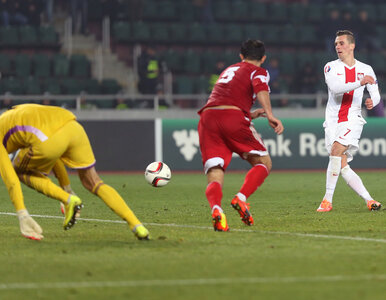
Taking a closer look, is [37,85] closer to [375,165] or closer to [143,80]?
[143,80]

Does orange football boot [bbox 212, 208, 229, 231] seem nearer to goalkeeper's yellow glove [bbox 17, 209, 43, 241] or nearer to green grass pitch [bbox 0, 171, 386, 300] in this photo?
green grass pitch [bbox 0, 171, 386, 300]

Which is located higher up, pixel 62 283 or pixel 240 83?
pixel 240 83

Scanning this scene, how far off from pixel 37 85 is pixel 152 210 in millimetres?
12459

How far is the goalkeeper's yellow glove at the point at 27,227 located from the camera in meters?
7.97

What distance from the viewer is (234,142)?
884 centimetres

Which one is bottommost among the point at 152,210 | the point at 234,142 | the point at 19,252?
the point at 152,210

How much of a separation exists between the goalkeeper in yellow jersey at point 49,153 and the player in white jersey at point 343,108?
393 cm

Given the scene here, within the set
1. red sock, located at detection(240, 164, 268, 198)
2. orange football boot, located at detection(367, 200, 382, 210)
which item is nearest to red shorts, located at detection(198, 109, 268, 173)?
red sock, located at detection(240, 164, 268, 198)

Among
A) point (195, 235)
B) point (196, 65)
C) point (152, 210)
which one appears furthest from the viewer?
point (196, 65)

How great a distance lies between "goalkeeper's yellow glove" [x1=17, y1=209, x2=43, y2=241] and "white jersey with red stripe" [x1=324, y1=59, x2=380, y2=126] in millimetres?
4393

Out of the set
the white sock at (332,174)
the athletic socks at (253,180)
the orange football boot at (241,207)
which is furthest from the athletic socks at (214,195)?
the white sock at (332,174)

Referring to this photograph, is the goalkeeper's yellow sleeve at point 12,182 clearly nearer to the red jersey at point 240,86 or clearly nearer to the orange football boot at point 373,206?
the red jersey at point 240,86

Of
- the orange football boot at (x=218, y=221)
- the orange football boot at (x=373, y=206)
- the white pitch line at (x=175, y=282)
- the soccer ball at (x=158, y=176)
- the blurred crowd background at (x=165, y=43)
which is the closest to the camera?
the white pitch line at (x=175, y=282)

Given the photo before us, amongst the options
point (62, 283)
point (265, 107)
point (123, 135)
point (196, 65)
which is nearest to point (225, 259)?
point (62, 283)
